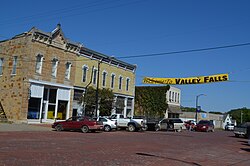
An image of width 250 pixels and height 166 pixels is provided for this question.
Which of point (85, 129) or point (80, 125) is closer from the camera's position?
point (85, 129)

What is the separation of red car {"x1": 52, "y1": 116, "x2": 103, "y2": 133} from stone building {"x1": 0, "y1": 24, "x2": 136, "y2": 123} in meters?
7.01

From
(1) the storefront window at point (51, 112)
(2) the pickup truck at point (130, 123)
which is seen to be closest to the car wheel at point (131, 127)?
(2) the pickup truck at point (130, 123)

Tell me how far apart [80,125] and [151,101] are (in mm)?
30812

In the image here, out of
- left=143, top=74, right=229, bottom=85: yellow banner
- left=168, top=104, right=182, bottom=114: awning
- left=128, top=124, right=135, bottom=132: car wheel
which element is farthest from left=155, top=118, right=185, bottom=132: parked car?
left=168, top=104, right=182, bottom=114: awning

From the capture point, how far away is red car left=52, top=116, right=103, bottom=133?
2838 cm

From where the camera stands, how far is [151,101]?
191 ft

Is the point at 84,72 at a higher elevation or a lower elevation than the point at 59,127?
higher

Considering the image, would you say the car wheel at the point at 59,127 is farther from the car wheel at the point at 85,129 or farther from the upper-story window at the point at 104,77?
the upper-story window at the point at 104,77

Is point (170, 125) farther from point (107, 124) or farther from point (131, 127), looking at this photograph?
point (107, 124)

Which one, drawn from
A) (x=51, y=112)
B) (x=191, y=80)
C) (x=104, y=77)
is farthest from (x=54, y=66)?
(x=191, y=80)

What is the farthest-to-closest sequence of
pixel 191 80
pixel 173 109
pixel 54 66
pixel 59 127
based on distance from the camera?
pixel 173 109
pixel 54 66
pixel 191 80
pixel 59 127

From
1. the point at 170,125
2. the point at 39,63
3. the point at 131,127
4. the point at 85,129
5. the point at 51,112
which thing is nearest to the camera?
the point at 85,129

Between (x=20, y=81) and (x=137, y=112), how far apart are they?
27449 millimetres

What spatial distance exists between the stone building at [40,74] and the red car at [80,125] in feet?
23.0
